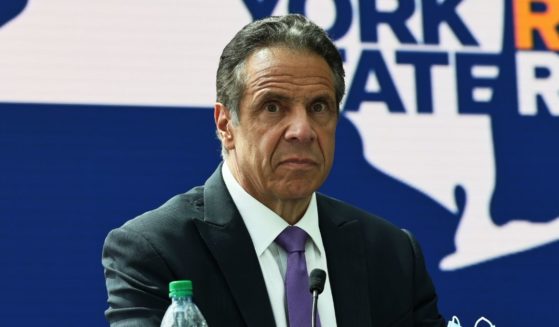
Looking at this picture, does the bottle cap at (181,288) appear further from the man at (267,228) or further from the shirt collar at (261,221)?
the shirt collar at (261,221)

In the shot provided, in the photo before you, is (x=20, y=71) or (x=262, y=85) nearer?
(x=262, y=85)

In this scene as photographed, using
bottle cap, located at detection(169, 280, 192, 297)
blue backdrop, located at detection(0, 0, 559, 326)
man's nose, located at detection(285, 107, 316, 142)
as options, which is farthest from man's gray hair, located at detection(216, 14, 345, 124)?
blue backdrop, located at detection(0, 0, 559, 326)

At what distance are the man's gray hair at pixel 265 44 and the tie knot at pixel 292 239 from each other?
28cm

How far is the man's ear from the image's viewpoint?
2633 mm

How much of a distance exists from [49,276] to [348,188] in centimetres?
99

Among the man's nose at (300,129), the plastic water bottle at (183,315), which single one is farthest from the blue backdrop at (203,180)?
the plastic water bottle at (183,315)

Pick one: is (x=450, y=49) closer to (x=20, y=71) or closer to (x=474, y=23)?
(x=474, y=23)

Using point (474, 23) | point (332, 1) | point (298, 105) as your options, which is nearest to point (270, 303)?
point (298, 105)

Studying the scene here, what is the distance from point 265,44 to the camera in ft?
8.37

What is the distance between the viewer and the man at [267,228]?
2395mm

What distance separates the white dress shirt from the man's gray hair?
192 mm

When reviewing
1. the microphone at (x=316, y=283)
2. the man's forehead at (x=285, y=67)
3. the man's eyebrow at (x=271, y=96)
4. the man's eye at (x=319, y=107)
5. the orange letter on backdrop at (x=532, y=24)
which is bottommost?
the microphone at (x=316, y=283)

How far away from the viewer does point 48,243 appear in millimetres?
3307

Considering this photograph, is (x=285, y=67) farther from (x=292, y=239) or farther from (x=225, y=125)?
(x=292, y=239)
